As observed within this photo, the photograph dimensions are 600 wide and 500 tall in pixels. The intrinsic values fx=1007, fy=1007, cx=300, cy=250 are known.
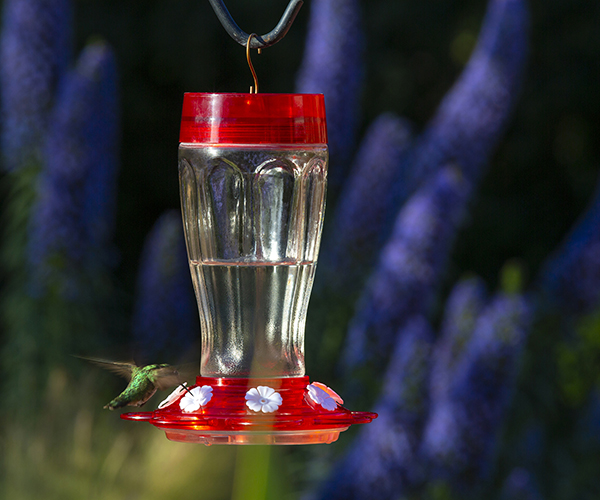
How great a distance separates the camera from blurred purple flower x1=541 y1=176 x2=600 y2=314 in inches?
199

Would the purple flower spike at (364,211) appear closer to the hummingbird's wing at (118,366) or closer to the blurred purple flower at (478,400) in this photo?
the blurred purple flower at (478,400)

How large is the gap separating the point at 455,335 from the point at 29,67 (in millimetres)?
2337

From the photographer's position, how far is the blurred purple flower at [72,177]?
15.1 ft

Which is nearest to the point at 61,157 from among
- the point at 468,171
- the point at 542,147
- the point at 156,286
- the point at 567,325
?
the point at 156,286

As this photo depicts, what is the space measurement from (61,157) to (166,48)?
3022 mm

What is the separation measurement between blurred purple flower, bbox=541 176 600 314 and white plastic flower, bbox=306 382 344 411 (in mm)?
3451

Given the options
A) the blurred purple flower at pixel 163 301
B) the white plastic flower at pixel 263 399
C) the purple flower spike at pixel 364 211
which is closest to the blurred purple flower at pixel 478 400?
the purple flower spike at pixel 364 211

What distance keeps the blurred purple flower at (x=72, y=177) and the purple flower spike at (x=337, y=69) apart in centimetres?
100

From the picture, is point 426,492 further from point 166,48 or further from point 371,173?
point 166,48

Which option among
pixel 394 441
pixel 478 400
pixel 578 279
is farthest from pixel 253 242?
pixel 578 279

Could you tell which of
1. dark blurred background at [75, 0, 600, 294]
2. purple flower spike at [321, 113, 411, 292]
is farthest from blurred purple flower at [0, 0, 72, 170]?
dark blurred background at [75, 0, 600, 294]

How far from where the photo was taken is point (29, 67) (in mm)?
4699

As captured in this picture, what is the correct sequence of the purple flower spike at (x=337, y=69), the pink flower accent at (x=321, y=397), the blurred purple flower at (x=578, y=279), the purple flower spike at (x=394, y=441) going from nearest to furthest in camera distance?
the pink flower accent at (x=321, y=397)
the purple flower spike at (x=394, y=441)
the purple flower spike at (x=337, y=69)
the blurred purple flower at (x=578, y=279)

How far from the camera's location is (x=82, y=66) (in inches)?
183
